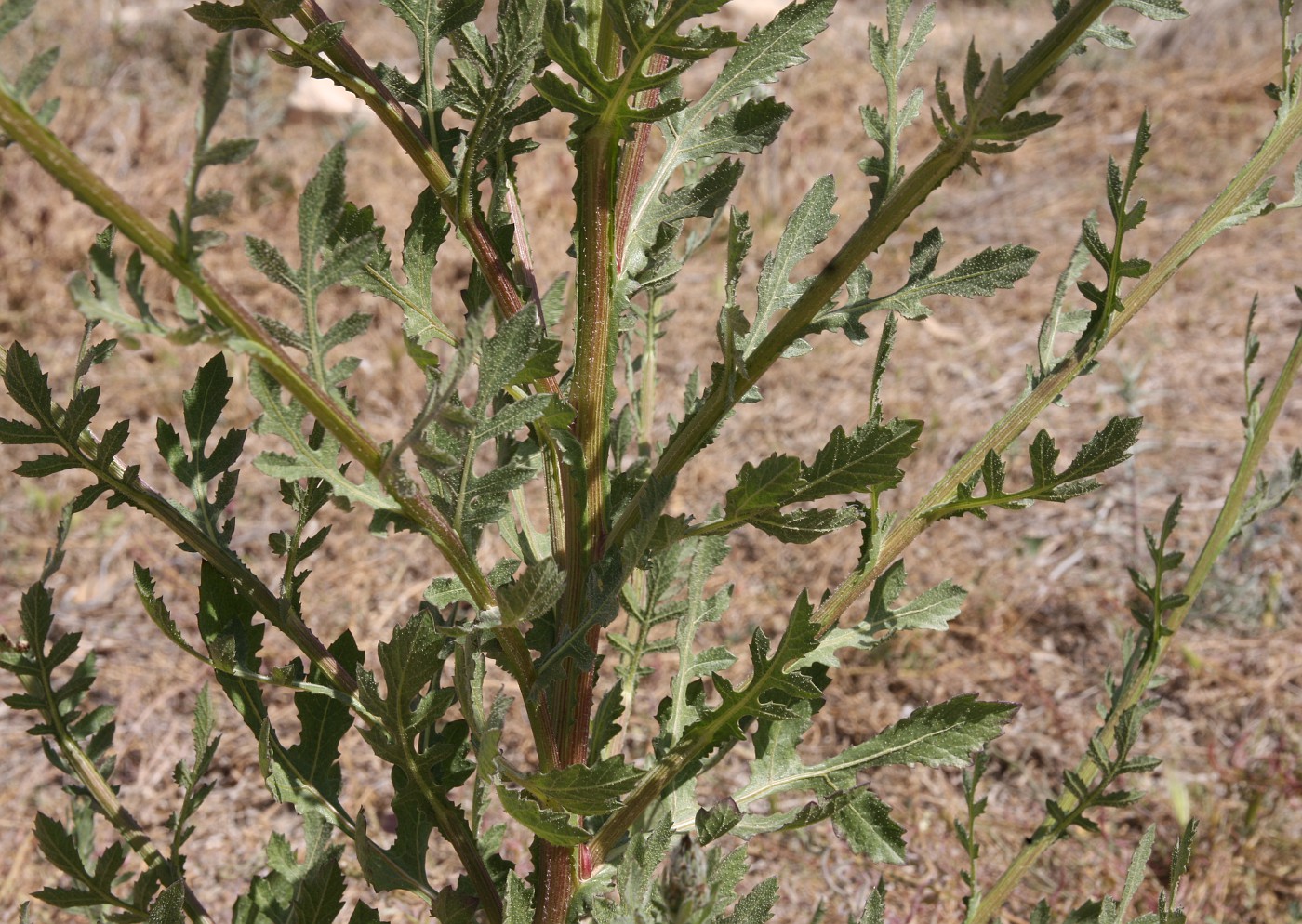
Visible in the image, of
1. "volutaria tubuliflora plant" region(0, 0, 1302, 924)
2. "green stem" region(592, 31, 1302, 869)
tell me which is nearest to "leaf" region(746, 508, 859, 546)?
"volutaria tubuliflora plant" region(0, 0, 1302, 924)

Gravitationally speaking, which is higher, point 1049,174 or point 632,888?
point 1049,174

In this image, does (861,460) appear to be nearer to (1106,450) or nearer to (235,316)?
(1106,450)

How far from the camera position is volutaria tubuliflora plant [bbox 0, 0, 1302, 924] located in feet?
2.68

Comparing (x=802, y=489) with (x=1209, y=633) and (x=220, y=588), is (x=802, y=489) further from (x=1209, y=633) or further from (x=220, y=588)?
(x=1209, y=633)

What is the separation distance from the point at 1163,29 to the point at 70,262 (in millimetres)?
5463

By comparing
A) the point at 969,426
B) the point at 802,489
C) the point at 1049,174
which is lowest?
the point at 802,489

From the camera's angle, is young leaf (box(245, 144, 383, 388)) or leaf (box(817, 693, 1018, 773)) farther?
leaf (box(817, 693, 1018, 773))

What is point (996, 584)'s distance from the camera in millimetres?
3086

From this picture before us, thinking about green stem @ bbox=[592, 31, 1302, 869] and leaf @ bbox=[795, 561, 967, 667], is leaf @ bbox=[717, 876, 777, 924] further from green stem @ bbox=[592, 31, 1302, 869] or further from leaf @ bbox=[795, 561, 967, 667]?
leaf @ bbox=[795, 561, 967, 667]

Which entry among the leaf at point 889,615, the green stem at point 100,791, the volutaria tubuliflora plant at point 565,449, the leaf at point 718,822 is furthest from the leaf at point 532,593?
the green stem at point 100,791

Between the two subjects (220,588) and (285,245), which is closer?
(220,588)

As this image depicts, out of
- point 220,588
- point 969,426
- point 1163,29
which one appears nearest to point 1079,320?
point 220,588

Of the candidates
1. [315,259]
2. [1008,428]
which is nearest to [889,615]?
[1008,428]

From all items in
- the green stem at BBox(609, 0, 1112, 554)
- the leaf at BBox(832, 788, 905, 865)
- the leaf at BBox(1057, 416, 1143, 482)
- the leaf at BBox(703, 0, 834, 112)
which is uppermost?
the leaf at BBox(703, 0, 834, 112)
